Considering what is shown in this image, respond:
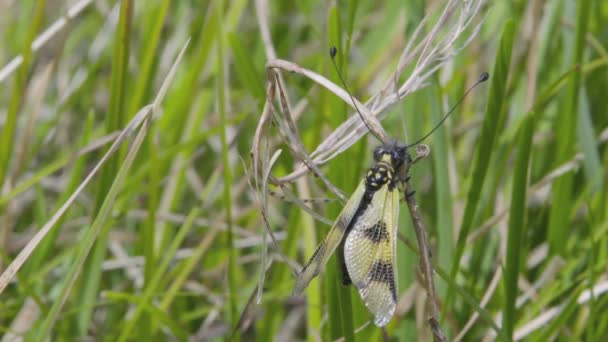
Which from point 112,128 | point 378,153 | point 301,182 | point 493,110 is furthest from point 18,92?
point 493,110

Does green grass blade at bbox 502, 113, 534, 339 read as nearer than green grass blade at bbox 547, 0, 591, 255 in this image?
Yes

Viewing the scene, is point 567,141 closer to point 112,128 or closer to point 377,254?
point 377,254

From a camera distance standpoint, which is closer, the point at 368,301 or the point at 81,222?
the point at 368,301

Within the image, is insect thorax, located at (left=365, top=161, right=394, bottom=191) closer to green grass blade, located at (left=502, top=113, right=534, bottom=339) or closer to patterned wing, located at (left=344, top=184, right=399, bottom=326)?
patterned wing, located at (left=344, top=184, right=399, bottom=326)

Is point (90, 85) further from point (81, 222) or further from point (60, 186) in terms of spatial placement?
point (81, 222)

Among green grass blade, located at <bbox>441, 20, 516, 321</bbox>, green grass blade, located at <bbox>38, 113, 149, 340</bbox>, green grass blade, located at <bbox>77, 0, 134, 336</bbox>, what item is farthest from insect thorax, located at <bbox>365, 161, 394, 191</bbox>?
green grass blade, located at <bbox>77, 0, 134, 336</bbox>

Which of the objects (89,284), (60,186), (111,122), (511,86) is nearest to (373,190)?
(111,122)
